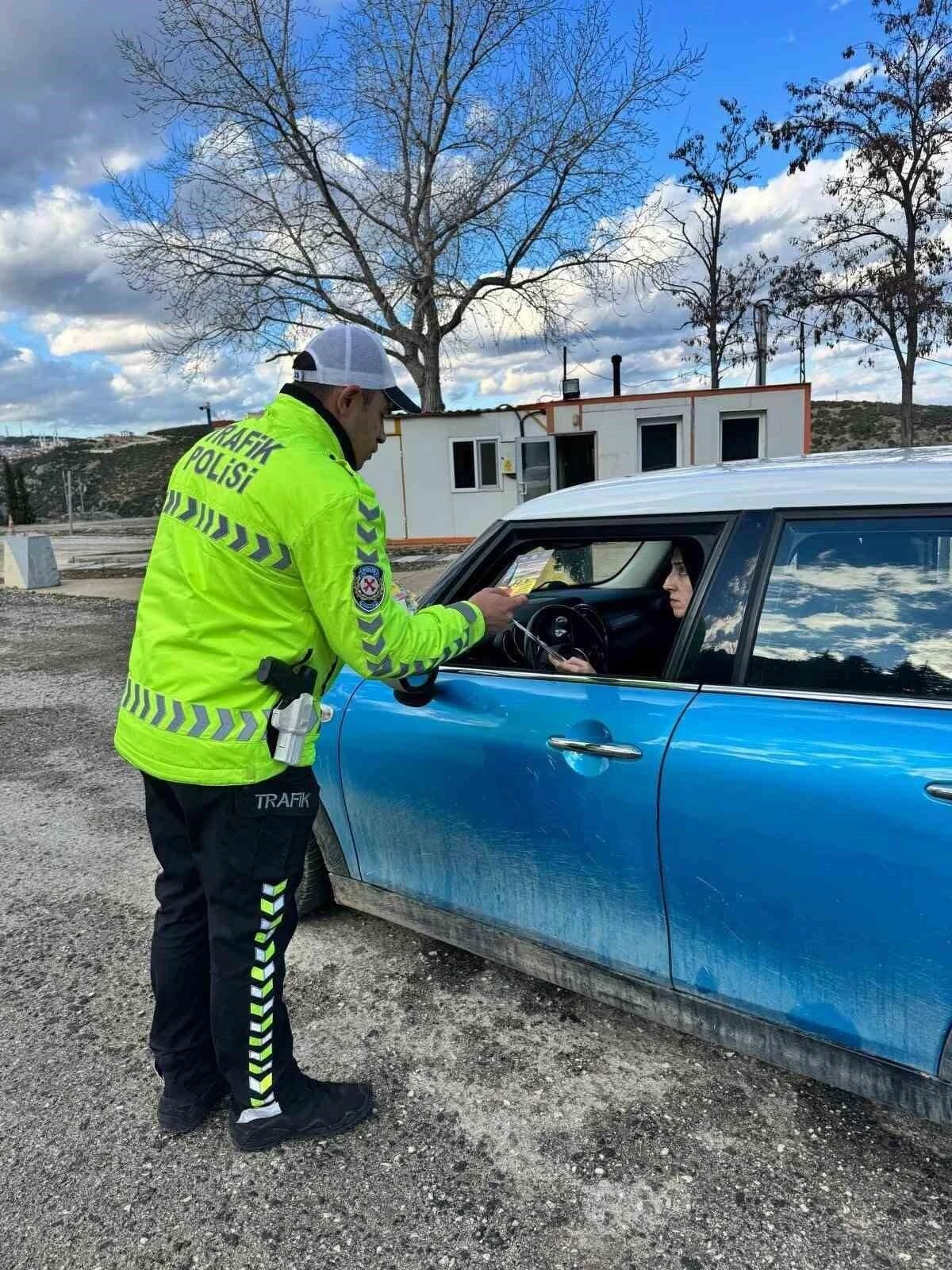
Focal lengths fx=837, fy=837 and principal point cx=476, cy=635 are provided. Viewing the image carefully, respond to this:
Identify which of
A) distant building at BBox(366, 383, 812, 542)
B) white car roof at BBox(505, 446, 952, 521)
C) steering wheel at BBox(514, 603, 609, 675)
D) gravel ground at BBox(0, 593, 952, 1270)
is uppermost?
distant building at BBox(366, 383, 812, 542)

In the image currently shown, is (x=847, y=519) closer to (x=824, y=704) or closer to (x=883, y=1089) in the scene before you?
(x=824, y=704)

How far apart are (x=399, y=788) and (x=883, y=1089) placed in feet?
4.65

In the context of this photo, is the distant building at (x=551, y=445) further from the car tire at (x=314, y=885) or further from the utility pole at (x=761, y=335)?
the car tire at (x=314, y=885)

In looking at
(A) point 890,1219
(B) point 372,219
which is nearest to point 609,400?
(B) point 372,219

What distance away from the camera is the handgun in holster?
1.87m

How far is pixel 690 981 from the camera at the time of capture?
204 cm

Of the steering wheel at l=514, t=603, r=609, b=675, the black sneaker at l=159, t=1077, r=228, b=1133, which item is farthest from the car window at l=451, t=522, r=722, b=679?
the black sneaker at l=159, t=1077, r=228, b=1133

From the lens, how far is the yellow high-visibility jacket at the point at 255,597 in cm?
179

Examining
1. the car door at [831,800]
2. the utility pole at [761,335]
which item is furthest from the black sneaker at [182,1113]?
the utility pole at [761,335]

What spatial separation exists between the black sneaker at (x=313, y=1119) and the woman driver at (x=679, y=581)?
50.2 inches

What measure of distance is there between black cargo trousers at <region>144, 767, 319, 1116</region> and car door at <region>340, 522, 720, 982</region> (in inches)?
19.9

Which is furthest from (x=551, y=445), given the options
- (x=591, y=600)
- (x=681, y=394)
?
(x=591, y=600)

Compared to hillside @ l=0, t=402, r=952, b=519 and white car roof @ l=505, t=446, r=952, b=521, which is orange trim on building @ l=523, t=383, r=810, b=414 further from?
hillside @ l=0, t=402, r=952, b=519

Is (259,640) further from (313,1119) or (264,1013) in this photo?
(313,1119)
